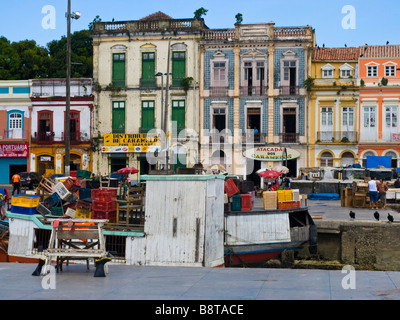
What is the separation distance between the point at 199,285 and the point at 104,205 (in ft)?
21.0

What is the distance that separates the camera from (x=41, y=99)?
4197 centimetres

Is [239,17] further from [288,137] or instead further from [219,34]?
[288,137]

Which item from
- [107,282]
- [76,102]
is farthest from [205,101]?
[107,282]

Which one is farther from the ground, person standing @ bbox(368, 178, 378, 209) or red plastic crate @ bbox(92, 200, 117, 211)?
red plastic crate @ bbox(92, 200, 117, 211)

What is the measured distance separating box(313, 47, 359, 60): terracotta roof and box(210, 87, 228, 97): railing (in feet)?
21.3

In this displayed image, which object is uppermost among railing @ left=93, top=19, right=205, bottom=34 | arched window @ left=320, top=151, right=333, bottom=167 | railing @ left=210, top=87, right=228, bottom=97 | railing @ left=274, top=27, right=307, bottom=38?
railing @ left=93, top=19, right=205, bottom=34

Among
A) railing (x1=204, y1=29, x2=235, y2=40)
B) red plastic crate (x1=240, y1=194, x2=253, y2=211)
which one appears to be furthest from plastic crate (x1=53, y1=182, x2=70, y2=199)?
railing (x1=204, y1=29, x2=235, y2=40)

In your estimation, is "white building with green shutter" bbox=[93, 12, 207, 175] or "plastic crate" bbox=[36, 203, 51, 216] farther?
"white building with green shutter" bbox=[93, 12, 207, 175]

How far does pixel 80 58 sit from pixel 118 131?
17.4 metres

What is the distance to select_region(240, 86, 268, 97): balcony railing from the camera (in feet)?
132

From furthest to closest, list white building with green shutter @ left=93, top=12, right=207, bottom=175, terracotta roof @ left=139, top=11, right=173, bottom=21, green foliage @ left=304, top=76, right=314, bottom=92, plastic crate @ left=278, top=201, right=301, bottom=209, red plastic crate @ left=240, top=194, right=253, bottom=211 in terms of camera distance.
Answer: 1. terracotta roof @ left=139, top=11, right=173, bottom=21
2. white building with green shutter @ left=93, top=12, right=207, bottom=175
3. green foliage @ left=304, top=76, right=314, bottom=92
4. plastic crate @ left=278, top=201, right=301, bottom=209
5. red plastic crate @ left=240, top=194, right=253, bottom=211

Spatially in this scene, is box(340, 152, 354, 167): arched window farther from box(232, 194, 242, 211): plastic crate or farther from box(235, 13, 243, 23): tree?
box(232, 194, 242, 211): plastic crate

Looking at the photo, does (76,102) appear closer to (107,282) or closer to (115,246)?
(115,246)

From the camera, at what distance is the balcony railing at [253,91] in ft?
132
